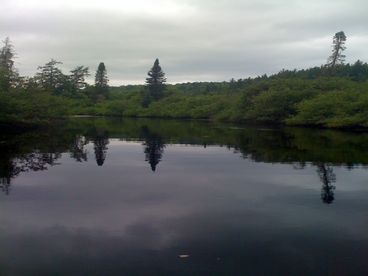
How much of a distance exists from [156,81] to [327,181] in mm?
97601

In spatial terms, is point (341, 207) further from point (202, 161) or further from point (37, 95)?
point (37, 95)

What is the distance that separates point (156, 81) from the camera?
114000mm

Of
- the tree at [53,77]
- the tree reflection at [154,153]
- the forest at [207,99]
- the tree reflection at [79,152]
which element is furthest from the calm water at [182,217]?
the tree at [53,77]

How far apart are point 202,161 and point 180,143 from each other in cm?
1144

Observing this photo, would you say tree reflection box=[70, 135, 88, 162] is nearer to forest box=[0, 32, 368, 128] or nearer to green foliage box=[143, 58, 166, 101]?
forest box=[0, 32, 368, 128]

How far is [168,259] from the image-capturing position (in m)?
9.39

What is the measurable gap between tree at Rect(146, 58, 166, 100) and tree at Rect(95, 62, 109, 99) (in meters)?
13.2

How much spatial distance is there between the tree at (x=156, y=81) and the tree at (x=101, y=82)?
1319cm

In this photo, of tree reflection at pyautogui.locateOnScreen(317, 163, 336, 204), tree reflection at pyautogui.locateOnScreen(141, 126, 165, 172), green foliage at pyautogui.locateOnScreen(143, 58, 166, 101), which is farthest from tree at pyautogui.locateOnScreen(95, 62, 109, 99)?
tree reflection at pyautogui.locateOnScreen(317, 163, 336, 204)

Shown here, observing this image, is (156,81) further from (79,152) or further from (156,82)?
(79,152)

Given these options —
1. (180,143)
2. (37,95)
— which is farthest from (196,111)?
(180,143)

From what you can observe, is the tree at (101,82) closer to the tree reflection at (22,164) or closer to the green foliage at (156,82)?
Answer: the green foliage at (156,82)

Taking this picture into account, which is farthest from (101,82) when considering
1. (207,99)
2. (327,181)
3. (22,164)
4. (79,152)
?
(327,181)

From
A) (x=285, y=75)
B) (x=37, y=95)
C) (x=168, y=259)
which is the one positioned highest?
(x=285, y=75)
